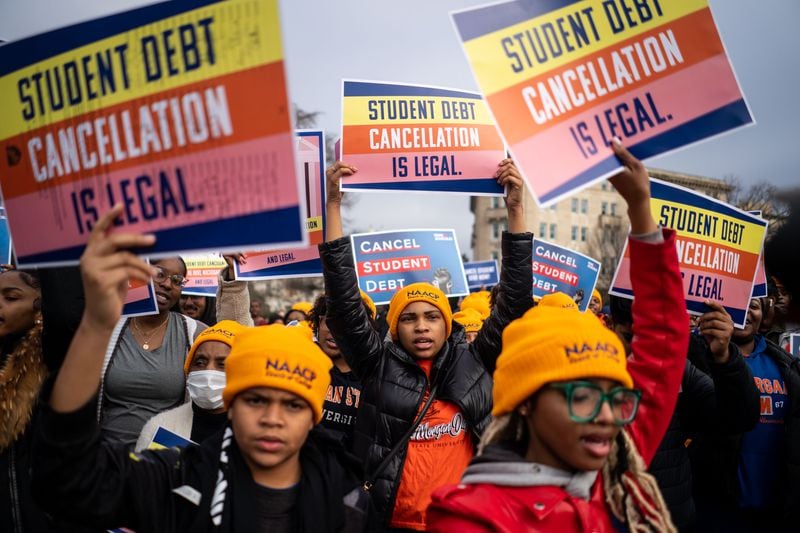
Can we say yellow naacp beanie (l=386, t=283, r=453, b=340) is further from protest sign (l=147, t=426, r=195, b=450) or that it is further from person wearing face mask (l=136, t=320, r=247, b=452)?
protest sign (l=147, t=426, r=195, b=450)

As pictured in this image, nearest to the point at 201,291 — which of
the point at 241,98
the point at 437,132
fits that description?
the point at 437,132

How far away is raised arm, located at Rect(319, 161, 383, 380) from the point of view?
4047 millimetres

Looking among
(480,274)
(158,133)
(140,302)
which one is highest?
(158,133)

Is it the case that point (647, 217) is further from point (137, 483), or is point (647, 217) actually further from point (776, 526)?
point (776, 526)

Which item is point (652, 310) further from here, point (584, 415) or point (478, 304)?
point (478, 304)

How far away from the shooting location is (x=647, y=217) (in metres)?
2.46

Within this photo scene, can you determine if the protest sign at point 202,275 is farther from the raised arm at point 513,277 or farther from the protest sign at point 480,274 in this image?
the protest sign at point 480,274

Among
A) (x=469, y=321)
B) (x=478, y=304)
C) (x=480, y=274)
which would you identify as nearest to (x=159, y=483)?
(x=469, y=321)

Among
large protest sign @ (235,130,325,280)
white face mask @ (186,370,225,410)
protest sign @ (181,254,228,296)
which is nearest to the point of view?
white face mask @ (186,370,225,410)

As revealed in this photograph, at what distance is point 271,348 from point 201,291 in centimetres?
506

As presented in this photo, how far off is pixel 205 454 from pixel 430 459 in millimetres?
1672

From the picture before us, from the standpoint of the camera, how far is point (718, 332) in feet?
11.2

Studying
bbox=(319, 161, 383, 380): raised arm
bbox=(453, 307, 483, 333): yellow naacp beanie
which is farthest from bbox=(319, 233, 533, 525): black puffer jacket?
bbox=(453, 307, 483, 333): yellow naacp beanie

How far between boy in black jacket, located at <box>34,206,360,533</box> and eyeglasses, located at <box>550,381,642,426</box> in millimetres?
919
